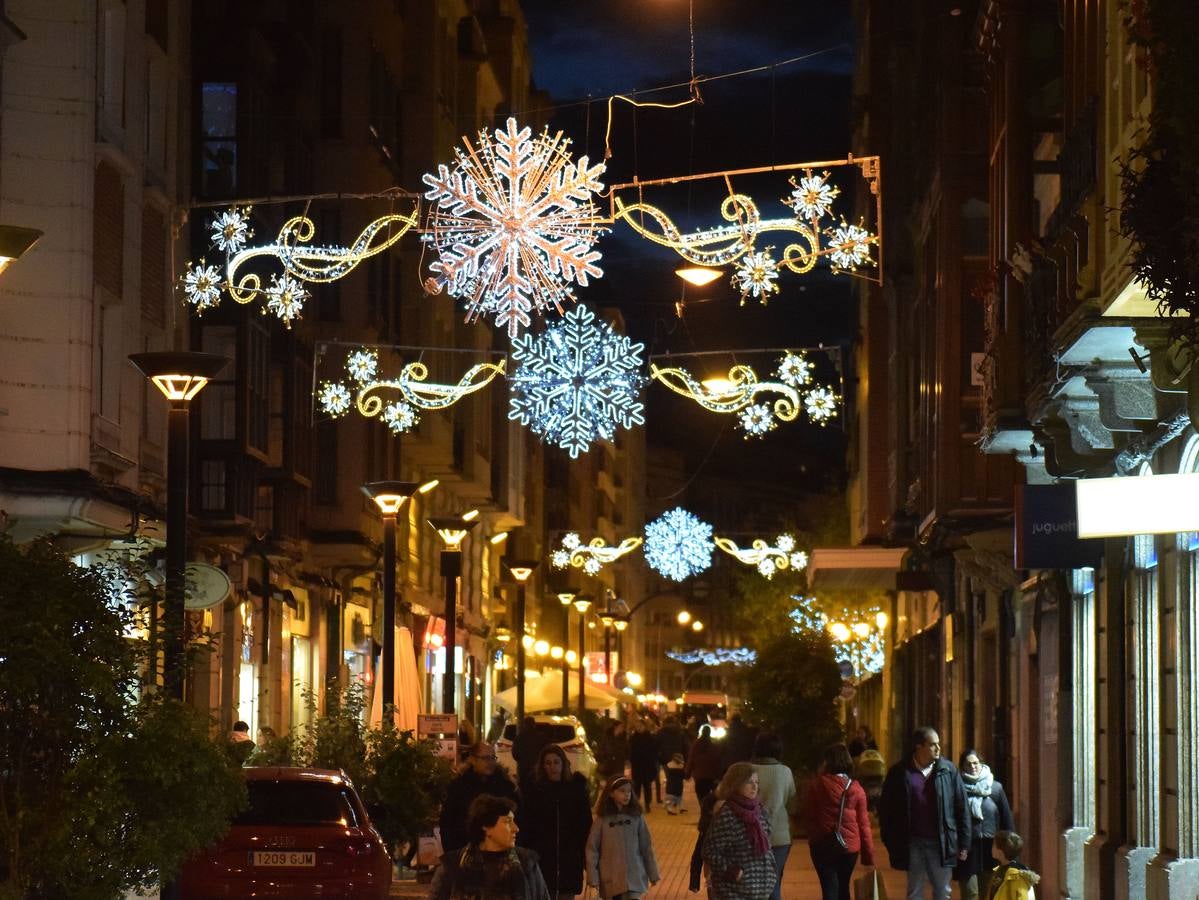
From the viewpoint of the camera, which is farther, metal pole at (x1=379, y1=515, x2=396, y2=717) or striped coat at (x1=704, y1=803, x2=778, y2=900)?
metal pole at (x1=379, y1=515, x2=396, y2=717)

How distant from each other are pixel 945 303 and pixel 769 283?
24.7ft

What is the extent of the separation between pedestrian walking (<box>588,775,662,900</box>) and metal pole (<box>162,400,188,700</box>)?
356 centimetres

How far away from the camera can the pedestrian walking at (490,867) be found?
32.7 feet

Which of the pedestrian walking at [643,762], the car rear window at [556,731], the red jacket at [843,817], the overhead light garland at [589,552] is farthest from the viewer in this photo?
the overhead light garland at [589,552]

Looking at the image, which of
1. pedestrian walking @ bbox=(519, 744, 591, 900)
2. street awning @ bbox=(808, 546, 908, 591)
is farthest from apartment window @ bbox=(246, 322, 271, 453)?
pedestrian walking @ bbox=(519, 744, 591, 900)

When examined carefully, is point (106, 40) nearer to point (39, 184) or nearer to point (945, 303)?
point (39, 184)

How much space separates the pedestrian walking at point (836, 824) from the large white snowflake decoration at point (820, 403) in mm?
7033

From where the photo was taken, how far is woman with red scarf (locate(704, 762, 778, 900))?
15.4 metres

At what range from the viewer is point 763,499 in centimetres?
17700

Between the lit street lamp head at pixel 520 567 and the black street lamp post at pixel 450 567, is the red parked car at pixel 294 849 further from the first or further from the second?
the lit street lamp head at pixel 520 567

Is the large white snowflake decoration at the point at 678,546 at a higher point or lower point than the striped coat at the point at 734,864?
higher

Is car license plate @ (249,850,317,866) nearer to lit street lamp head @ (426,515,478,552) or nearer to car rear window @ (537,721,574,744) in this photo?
Answer: lit street lamp head @ (426,515,478,552)

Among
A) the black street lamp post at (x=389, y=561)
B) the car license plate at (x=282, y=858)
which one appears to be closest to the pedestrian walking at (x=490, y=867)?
the car license plate at (x=282, y=858)

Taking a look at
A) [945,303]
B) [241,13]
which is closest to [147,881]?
[945,303]
